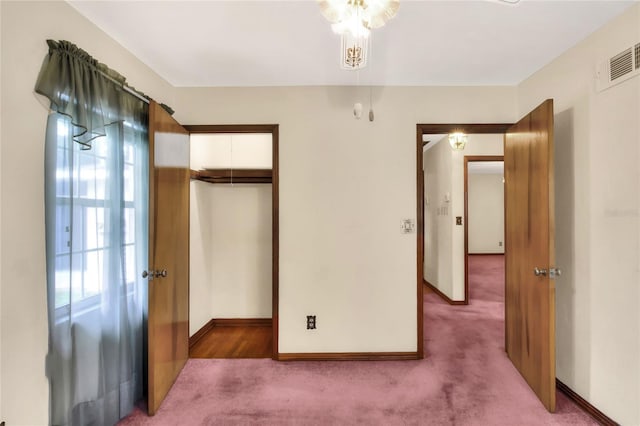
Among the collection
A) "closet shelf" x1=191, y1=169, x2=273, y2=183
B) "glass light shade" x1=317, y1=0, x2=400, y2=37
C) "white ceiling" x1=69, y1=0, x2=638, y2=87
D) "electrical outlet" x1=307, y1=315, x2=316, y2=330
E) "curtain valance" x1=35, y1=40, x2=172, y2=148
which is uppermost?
"white ceiling" x1=69, y1=0, x2=638, y2=87

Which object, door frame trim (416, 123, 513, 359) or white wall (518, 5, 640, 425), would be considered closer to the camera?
white wall (518, 5, 640, 425)

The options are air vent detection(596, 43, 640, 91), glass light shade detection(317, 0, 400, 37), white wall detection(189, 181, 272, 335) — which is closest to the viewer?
glass light shade detection(317, 0, 400, 37)

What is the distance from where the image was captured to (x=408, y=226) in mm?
2516

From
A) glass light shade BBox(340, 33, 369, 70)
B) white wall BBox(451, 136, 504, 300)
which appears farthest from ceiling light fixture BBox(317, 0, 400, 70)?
white wall BBox(451, 136, 504, 300)

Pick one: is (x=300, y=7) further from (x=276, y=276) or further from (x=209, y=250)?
(x=209, y=250)

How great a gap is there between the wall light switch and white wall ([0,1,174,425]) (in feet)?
7.87

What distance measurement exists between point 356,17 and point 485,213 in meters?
9.08

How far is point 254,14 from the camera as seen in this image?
5.41 ft

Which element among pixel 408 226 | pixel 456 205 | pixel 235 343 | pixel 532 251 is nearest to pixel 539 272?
pixel 532 251

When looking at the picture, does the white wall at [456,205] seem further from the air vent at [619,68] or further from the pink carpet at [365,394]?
the air vent at [619,68]

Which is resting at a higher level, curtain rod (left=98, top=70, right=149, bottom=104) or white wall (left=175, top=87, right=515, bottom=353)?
curtain rod (left=98, top=70, right=149, bottom=104)

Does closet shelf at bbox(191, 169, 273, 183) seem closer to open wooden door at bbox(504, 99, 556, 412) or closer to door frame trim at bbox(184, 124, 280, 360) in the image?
door frame trim at bbox(184, 124, 280, 360)

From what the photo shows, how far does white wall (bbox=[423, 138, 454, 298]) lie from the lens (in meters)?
4.29

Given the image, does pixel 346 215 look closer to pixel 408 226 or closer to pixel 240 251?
pixel 408 226
